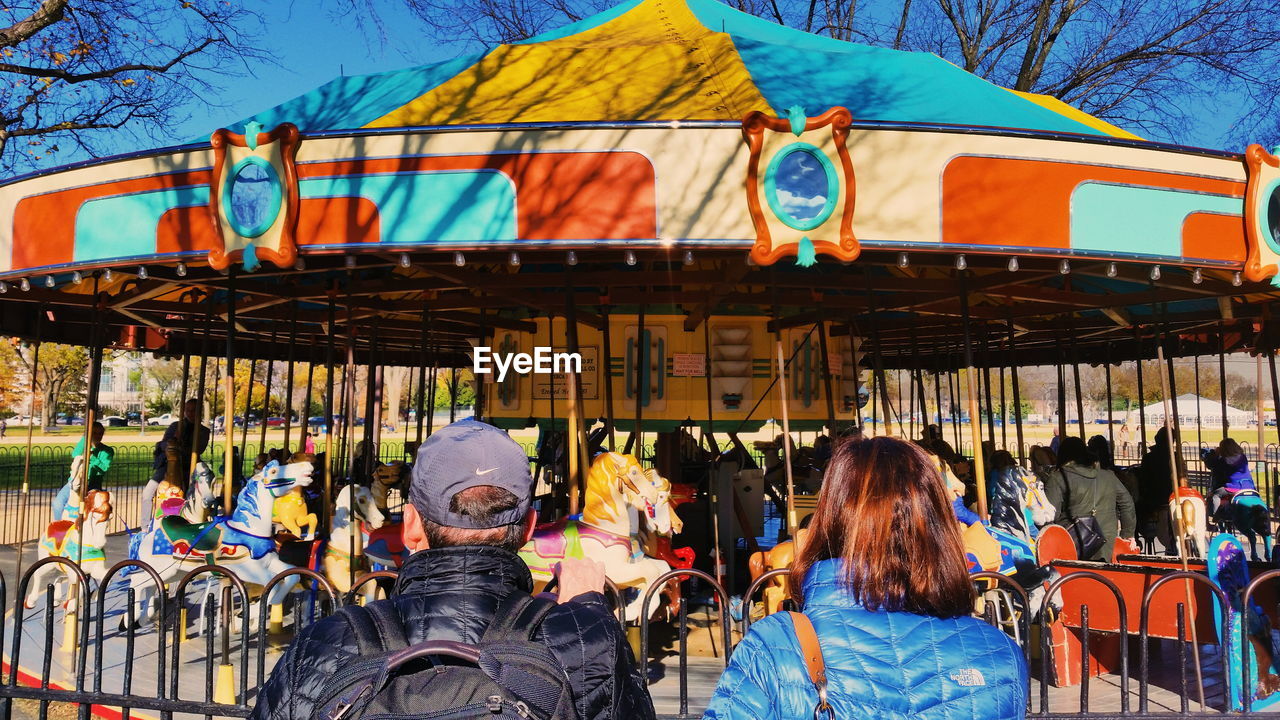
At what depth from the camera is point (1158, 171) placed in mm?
5539

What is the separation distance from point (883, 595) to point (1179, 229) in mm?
4806

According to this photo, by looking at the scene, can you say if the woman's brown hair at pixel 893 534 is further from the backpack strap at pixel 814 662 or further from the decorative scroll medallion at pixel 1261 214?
the decorative scroll medallion at pixel 1261 214

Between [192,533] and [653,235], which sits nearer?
[653,235]

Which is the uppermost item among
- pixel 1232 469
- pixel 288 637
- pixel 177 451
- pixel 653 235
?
pixel 653 235

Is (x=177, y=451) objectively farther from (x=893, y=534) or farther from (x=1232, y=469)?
(x=1232, y=469)

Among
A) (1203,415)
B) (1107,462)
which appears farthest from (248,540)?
(1203,415)

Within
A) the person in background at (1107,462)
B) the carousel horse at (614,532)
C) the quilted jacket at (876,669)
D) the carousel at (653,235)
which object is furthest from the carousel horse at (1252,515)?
the quilted jacket at (876,669)

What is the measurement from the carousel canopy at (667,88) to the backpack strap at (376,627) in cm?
475

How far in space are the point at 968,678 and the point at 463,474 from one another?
0.97 meters

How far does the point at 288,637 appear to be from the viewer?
743cm

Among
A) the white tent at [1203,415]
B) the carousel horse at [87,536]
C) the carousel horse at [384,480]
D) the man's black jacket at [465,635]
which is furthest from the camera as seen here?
the white tent at [1203,415]

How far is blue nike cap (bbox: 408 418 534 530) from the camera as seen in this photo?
1.68 meters

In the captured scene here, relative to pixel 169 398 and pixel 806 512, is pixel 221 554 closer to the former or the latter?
pixel 806 512

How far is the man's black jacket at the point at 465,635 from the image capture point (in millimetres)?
1462
